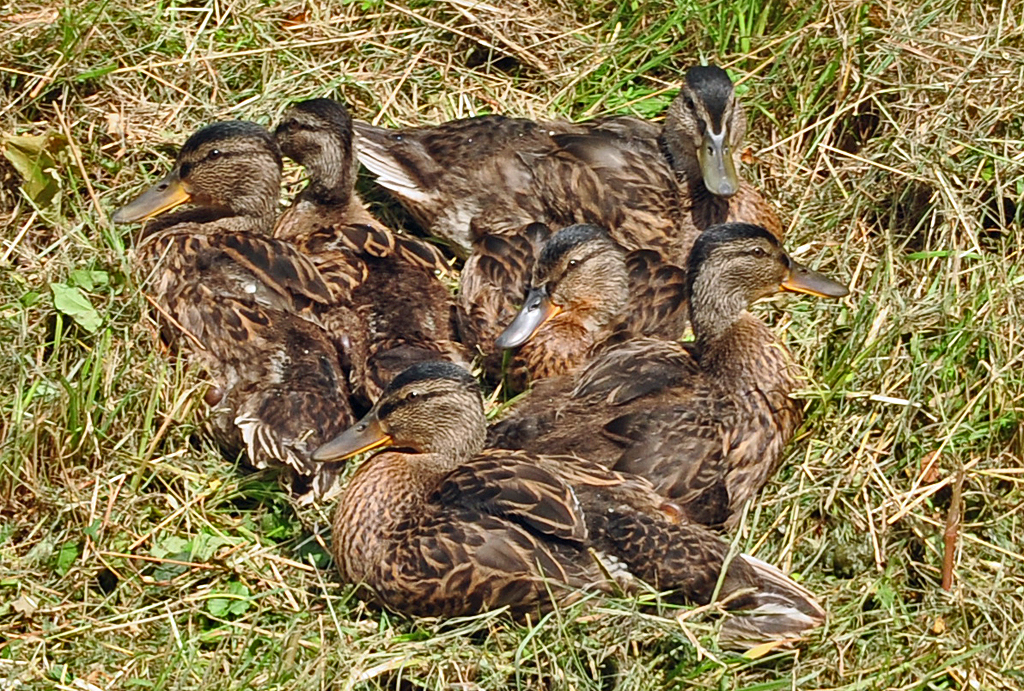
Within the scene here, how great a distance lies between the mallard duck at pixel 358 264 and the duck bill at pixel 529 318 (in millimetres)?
263

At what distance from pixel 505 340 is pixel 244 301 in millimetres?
995

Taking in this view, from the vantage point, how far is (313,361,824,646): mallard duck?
433cm

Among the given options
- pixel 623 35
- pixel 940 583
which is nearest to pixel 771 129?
pixel 623 35

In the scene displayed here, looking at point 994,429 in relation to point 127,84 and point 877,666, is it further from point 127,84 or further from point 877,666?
point 127,84

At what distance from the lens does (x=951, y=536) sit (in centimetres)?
463

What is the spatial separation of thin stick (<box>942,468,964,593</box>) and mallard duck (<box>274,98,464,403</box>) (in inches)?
76.3

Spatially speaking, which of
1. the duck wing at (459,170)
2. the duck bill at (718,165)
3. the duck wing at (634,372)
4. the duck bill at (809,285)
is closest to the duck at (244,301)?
the duck wing at (459,170)

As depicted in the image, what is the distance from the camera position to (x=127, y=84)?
631cm

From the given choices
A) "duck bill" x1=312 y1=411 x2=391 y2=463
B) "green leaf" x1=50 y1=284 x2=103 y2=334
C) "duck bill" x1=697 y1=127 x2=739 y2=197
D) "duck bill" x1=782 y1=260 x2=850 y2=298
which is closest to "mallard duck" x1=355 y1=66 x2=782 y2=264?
"duck bill" x1=697 y1=127 x2=739 y2=197

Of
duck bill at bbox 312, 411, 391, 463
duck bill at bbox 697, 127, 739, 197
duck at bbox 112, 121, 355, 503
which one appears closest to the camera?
duck bill at bbox 312, 411, 391, 463

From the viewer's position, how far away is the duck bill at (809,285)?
5.41 m

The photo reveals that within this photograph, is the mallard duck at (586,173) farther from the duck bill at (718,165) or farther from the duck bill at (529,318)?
the duck bill at (529,318)

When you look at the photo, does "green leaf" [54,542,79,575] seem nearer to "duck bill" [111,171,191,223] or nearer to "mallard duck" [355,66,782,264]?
"duck bill" [111,171,191,223]

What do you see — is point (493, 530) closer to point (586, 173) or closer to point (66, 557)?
point (66, 557)
